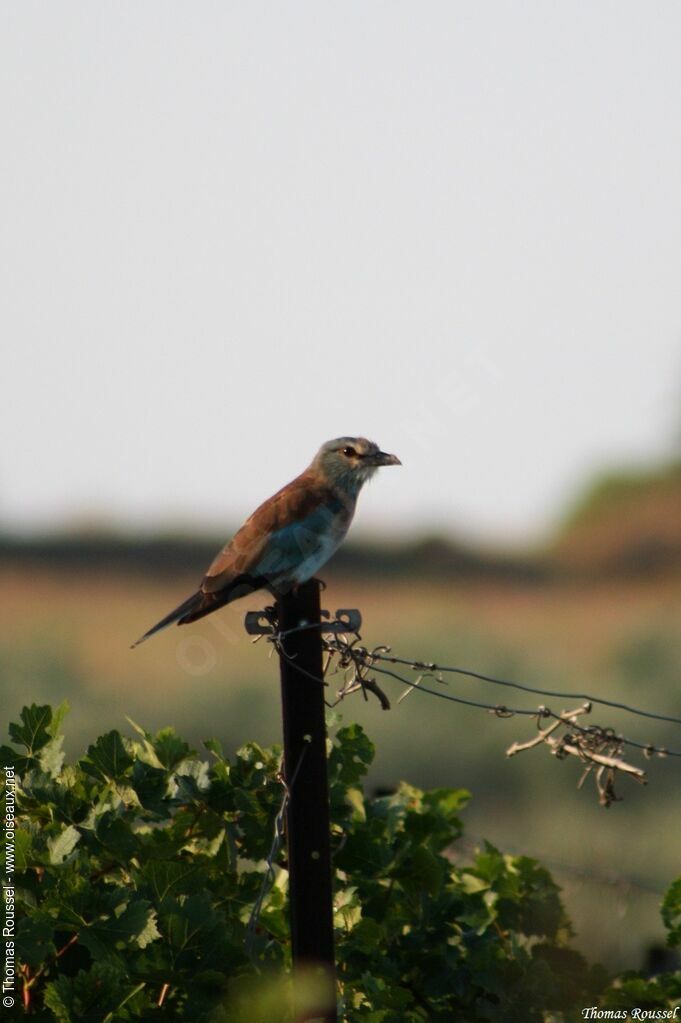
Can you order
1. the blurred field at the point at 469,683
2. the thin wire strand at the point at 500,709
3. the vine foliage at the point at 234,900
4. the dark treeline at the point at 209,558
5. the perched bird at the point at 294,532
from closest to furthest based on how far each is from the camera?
the thin wire strand at the point at 500,709 < the vine foliage at the point at 234,900 < the perched bird at the point at 294,532 < the blurred field at the point at 469,683 < the dark treeline at the point at 209,558

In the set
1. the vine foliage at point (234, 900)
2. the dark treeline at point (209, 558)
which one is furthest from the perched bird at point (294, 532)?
the dark treeline at point (209, 558)

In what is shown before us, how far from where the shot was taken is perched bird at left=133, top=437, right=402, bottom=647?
712cm

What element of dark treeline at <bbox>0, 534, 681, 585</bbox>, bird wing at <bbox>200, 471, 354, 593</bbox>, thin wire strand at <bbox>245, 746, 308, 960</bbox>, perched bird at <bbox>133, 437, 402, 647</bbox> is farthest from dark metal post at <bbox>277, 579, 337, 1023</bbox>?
dark treeline at <bbox>0, 534, 681, 585</bbox>

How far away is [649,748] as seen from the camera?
5.63m

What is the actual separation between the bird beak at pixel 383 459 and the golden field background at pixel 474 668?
1042 millimetres

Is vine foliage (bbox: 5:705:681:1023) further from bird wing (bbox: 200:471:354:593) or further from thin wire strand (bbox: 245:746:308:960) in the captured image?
bird wing (bbox: 200:471:354:593)

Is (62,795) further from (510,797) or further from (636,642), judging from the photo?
(636,642)

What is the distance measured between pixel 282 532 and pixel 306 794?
2.05 m

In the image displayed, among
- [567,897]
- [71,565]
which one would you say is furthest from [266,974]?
[71,565]

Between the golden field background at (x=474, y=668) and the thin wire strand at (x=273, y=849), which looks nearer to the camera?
the thin wire strand at (x=273, y=849)

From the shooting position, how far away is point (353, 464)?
25.7 ft

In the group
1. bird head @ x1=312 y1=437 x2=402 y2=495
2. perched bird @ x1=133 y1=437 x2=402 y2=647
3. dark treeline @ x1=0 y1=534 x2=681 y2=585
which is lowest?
perched bird @ x1=133 y1=437 x2=402 y2=647

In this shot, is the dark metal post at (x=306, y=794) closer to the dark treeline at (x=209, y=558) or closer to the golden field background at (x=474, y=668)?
the golden field background at (x=474, y=668)

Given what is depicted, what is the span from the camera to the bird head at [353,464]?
7.81 meters
